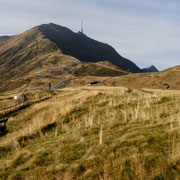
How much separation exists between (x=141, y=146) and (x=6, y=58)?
15414cm

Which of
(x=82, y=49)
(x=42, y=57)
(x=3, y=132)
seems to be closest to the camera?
(x=3, y=132)

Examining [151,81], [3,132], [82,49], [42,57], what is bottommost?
[3,132]

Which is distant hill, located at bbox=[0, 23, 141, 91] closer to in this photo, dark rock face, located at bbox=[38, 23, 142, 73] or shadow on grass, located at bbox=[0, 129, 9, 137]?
dark rock face, located at bbox=[38, 23, 142, 73]

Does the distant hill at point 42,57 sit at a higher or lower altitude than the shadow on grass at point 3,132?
higher

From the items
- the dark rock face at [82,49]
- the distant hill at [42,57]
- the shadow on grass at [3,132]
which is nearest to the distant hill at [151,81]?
the distant hill at [42,57]

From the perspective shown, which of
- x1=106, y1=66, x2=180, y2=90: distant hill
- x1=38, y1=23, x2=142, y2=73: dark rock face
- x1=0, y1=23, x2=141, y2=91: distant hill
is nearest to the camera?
x1=106, y1=66, x2=180, y2=90: distant hill

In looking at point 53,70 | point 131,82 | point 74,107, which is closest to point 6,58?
point 53,70

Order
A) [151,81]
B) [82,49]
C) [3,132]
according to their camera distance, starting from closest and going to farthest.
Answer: [3,132] → [151,81] → [82,49]

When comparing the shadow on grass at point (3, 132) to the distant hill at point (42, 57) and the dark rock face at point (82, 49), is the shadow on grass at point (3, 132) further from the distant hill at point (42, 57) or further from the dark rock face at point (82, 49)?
the dark rock face at point (82, 49)

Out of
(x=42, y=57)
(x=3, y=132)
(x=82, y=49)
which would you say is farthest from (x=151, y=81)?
(x=82, y=49)

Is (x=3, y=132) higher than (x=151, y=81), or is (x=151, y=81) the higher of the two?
(x=151, y=81)

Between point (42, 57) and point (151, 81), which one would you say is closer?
point (151, 81)

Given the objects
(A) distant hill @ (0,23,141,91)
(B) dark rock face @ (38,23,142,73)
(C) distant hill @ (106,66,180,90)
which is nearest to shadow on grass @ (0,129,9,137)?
(C) distant hill @ (106,66,180,90)

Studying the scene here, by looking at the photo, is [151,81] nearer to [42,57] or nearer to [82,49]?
[42,57]
